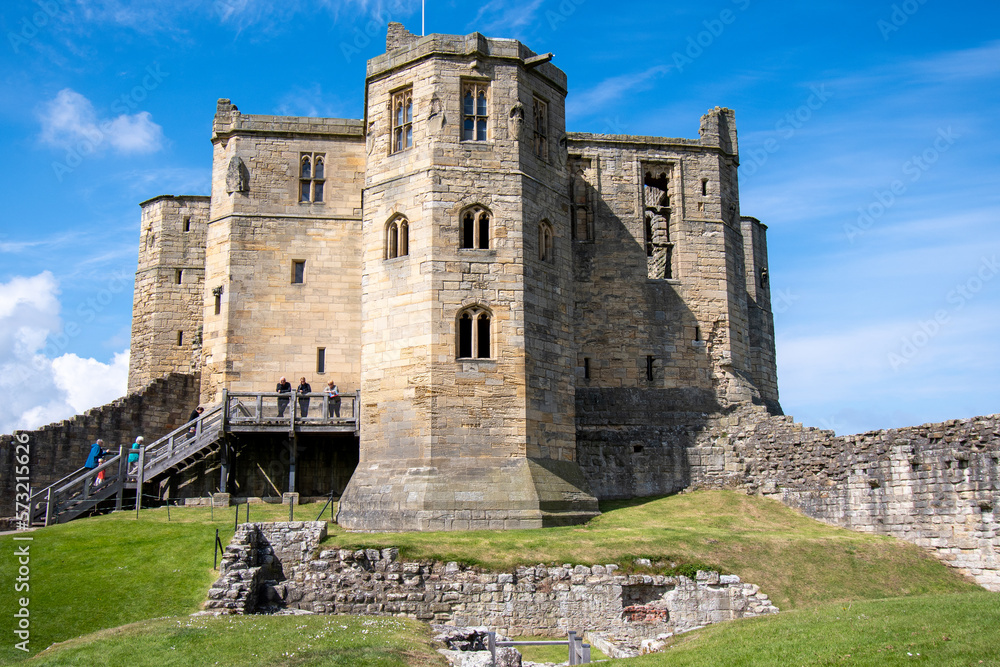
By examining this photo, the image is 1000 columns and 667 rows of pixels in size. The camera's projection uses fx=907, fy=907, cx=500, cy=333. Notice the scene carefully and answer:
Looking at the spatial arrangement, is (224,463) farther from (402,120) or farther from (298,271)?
(402,120)

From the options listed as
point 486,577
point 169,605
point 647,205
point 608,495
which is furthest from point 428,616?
point 647,205

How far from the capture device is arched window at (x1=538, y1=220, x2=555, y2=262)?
25609 mm

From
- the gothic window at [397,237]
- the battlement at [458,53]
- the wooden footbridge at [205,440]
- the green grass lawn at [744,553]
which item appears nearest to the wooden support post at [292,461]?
the wooden footbridge at [205,440]

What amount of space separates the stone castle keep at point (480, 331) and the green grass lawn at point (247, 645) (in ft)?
20.7

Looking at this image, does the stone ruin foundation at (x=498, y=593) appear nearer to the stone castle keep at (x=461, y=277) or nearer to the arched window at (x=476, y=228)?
the stone castle keep at (x=461, y=277)

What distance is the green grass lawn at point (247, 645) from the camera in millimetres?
13250

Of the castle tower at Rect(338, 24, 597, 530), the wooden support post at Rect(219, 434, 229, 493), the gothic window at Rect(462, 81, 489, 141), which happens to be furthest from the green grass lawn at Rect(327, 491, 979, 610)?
the gothic window at Rect(462, 81, 489, 141)

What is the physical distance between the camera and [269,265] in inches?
1160

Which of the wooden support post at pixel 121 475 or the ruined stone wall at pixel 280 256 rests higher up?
the ruined stone wall at pixel 280 256

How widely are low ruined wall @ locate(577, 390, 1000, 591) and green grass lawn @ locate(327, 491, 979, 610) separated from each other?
0.86 metres

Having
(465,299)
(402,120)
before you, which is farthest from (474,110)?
(465,299)

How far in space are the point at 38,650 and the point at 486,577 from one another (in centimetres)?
833

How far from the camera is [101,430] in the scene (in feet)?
93.5

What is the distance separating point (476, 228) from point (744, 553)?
35.3 ft
